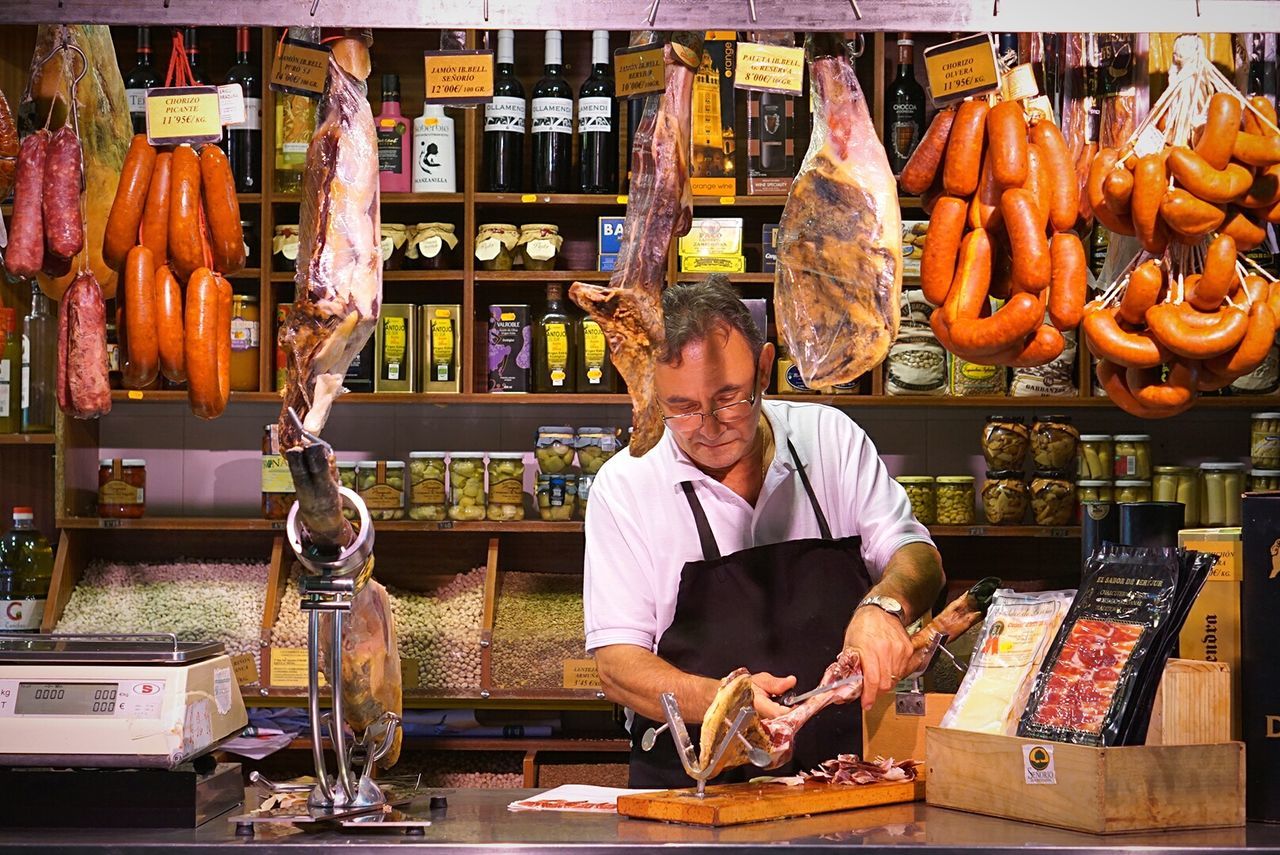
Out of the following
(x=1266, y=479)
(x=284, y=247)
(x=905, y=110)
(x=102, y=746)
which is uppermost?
(x=905, y=110)

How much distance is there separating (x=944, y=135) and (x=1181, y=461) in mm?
3055

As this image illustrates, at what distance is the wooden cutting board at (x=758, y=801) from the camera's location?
1.96 metres

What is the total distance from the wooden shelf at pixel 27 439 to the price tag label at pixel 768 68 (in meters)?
3.26

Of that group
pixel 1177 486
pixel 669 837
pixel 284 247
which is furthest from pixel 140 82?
pixel 1177 486

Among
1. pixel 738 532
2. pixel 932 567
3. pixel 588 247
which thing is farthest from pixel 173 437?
pixel 932 567

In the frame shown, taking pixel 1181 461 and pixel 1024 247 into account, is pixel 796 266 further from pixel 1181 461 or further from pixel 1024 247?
pixel 1181 461

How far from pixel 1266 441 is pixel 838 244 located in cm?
269

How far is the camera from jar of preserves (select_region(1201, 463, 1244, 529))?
430 centimetres

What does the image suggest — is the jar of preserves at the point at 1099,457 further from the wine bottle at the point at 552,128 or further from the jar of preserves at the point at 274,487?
the jar of preserves at the point at 274,487

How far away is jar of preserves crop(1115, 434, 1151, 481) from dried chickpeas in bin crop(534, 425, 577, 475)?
68.5 inches

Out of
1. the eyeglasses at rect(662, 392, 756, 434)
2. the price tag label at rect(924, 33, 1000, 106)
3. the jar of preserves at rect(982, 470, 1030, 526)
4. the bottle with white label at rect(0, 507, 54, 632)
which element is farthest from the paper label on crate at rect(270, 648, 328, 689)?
the price tag label at rect(924, 33, 1000, 106)

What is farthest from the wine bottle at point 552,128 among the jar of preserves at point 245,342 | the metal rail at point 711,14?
the metal rail at point 711,14

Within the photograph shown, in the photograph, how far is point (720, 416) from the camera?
2.79 meters

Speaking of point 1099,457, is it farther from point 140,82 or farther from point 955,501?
point 140,82
